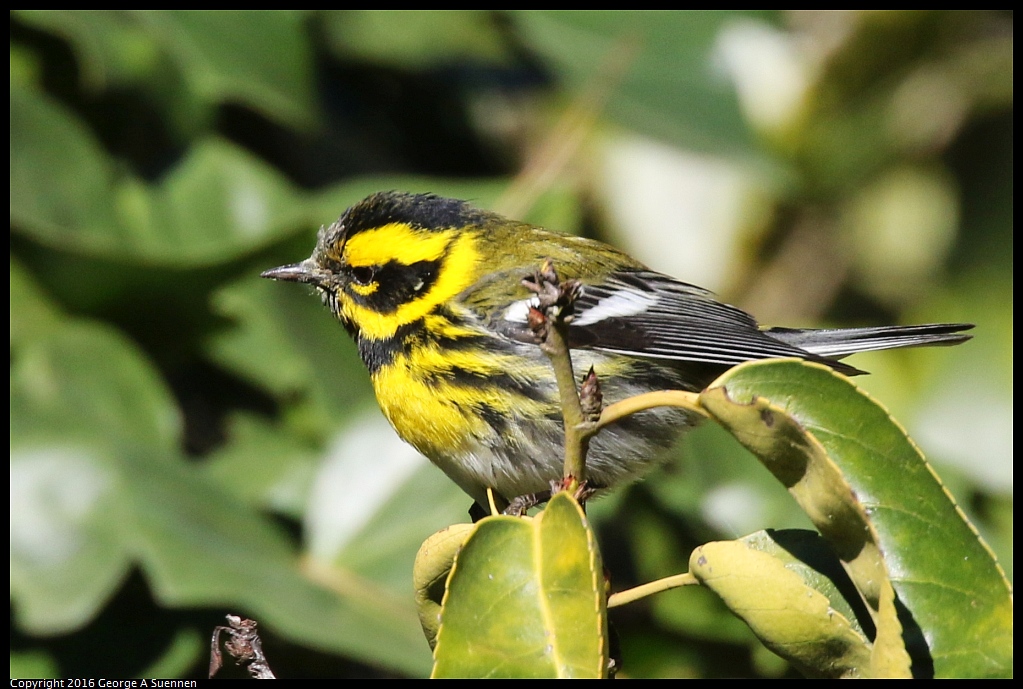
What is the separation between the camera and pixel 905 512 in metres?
1.65

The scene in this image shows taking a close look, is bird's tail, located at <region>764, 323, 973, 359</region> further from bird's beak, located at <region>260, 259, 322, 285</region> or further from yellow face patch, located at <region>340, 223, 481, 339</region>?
bird's beak, located at <region>260, 259, 322, 285</region>

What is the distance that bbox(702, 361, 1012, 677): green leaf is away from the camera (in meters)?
1.65

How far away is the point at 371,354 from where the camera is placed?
2846mm

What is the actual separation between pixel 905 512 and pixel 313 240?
2.38 meters

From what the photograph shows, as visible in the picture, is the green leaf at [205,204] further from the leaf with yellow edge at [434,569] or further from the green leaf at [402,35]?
the leaf with yellow edge at [434,569]

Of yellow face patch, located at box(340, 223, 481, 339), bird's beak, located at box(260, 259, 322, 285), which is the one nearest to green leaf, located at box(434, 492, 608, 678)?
yellow face patch, located at box(340, 223, 481, 339)

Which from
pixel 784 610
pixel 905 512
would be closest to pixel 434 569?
pixel 784 610

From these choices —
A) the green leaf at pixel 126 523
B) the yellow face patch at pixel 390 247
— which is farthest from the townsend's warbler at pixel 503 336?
the green leaf at pixel 126 523

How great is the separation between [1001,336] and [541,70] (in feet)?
7.56

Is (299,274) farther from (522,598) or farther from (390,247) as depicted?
(522,598)

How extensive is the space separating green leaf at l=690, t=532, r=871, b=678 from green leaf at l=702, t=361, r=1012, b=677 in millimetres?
74
